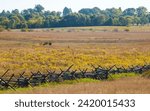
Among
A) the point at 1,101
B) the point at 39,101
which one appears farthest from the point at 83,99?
the point at 1,101

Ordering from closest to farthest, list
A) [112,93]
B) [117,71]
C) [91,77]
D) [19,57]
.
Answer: [112,93] → [91,77] → [117,71] → [19,57]

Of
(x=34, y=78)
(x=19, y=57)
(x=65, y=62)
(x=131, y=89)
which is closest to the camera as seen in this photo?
(x=131, y=89)

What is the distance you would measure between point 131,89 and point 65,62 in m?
26.0

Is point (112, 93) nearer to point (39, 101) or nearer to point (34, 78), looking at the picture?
point (39, 101)

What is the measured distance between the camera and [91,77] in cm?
3169

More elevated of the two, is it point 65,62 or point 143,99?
point 143,99

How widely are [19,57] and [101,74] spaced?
74.9ft

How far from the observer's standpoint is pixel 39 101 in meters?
17.9

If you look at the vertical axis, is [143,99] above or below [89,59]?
above

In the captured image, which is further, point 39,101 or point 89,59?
point 89,59

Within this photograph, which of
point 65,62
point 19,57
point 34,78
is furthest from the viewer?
point 19,57

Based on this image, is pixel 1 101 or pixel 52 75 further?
pixel 52 75

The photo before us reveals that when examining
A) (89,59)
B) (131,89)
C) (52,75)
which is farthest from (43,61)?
(131,89)

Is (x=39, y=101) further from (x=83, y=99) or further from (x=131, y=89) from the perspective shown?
(x=131, y=89)
